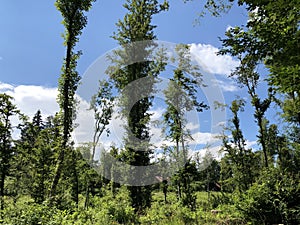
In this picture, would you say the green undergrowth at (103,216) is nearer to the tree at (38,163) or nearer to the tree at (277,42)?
the tree at (277,42)

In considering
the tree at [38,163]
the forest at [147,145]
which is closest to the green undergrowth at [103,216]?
the forest at [147,145]

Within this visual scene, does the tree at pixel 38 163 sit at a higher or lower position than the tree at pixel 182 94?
lower

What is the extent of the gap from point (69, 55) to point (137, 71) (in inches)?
206

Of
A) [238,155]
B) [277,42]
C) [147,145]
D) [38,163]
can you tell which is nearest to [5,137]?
[38,163]

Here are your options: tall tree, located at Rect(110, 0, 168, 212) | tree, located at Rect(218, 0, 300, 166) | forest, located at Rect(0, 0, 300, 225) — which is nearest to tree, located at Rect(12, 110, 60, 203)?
forest, located at Rect(0, 0, 300, 225)

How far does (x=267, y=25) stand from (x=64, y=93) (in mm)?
9787

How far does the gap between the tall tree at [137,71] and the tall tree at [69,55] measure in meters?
4.12

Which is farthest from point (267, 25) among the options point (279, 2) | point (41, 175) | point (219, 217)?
point (41, 175)

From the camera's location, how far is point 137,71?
1727 centimetres

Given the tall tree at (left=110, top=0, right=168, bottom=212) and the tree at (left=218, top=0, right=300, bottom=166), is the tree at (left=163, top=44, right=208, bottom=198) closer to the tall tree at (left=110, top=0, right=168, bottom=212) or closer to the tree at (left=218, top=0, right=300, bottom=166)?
the tall tree at (left=110, top=0, right=168, bottom=212)

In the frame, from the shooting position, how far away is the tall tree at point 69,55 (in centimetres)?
1285

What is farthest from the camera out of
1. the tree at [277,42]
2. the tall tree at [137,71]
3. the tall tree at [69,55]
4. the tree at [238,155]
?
the tree at [238,155]

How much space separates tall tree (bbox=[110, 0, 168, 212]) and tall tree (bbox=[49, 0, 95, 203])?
A: 13.5 ft

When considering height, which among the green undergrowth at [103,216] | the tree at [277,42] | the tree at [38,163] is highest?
the tree at [277,42]
